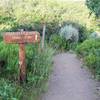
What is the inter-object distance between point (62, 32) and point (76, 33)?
0.77m

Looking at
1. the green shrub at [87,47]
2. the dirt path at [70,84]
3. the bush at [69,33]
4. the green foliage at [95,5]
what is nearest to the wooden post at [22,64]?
the dirt path at [70,84]

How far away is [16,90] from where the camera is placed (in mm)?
8289

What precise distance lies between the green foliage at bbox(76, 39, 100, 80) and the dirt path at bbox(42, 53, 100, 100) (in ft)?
0.87

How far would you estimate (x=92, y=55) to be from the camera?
13070 millimetres

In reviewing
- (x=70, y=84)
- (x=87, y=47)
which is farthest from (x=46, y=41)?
(x=70, y=84)

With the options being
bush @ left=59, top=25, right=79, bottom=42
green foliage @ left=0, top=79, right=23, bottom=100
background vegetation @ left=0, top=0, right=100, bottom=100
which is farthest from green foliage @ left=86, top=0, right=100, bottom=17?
bush @ left=59, top=25, right=79, bottom=42

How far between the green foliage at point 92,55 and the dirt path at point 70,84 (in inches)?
10.5

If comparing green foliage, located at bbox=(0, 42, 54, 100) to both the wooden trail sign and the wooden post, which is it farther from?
the wooden trail sign

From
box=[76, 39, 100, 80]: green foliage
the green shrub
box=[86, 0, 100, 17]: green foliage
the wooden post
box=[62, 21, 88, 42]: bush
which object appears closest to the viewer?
the wooden post

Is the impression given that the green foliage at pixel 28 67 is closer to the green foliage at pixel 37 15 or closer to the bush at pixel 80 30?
the green foliage at pixel 37 15

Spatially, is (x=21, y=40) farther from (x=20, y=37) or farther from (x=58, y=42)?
(x=58, y=42)

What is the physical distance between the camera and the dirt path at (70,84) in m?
9.05

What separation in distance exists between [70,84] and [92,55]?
306 cm

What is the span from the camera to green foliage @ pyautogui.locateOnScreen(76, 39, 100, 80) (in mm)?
11633
